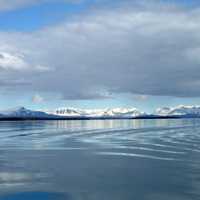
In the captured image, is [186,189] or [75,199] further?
[186,189]

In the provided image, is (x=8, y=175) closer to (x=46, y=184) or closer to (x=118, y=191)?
(x=46, y=184)

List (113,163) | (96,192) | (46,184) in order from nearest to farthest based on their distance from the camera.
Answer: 1. (96,192)
2. (46,184)
3. (113,163)

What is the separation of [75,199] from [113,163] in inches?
327

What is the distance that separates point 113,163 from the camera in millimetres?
20656

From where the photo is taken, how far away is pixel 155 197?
12734 millimetres

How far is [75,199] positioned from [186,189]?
174 inches

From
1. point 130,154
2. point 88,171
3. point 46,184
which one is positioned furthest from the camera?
point 130,154

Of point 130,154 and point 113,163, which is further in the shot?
point 130,154

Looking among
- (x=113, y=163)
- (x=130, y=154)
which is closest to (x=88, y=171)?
(x=113, y=163)

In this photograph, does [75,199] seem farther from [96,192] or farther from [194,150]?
[194,150]

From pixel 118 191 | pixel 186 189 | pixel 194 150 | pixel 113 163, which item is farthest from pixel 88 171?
pixel 194 150

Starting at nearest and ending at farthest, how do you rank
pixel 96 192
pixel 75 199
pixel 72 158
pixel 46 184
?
pixel 75 199 < pixel 96 192 < pixel 46 184 < pixel 72 158

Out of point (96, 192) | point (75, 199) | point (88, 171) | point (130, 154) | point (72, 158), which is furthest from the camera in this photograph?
point (130, 154)

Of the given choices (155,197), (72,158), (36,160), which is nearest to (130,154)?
(72,158)
